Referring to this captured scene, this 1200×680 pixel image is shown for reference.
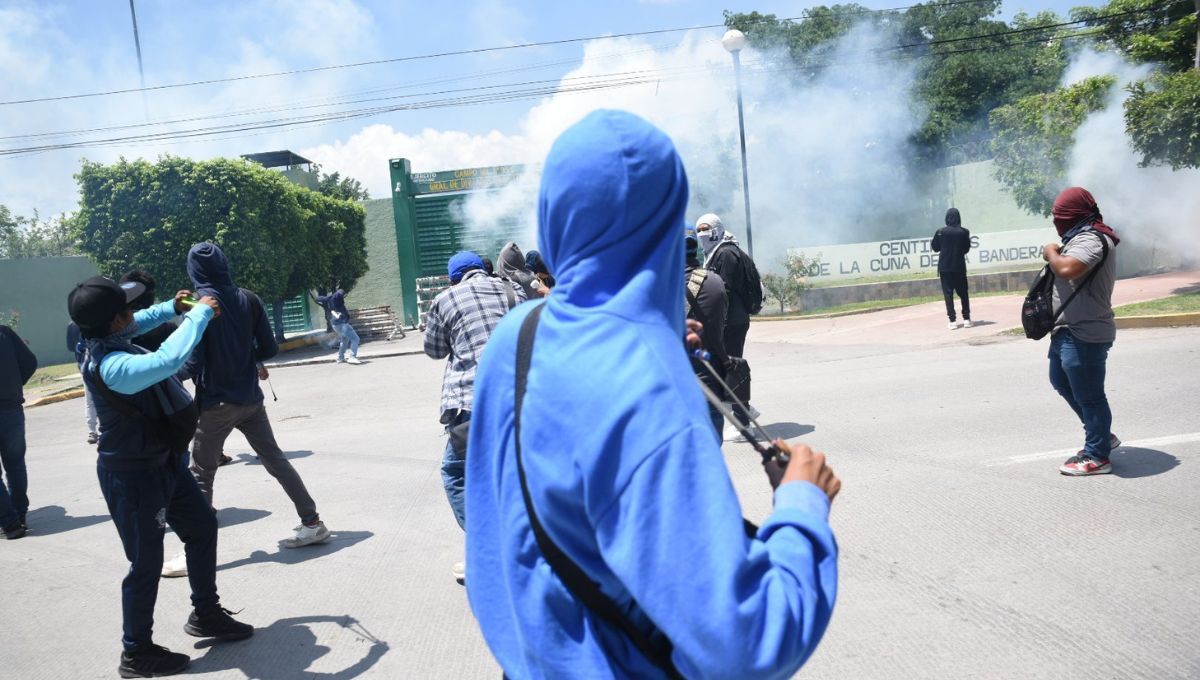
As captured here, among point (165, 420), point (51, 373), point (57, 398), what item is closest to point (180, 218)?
point (57, 398)

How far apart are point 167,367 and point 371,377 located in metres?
11.3

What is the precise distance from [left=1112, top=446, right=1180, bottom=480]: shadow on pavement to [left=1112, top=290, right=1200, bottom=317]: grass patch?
598 centimetres

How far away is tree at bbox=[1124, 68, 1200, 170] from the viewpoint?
1235cm

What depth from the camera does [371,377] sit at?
583 inches

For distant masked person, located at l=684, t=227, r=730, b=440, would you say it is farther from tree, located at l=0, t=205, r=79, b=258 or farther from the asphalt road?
tree, located at l=0, t=205, r=79, b=258

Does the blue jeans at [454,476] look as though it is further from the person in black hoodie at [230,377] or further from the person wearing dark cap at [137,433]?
the person in black hoodie at [230,377]

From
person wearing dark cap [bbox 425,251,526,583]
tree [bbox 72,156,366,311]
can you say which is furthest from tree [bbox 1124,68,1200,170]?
tree [bbox 72,156,366,311]

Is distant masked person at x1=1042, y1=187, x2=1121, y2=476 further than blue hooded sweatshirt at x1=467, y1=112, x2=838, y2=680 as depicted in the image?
Yes

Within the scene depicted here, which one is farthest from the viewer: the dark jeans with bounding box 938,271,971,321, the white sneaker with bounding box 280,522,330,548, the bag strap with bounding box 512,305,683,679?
the dark jeans with bounding box 938,271,971,321

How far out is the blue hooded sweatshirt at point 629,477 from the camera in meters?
1.11

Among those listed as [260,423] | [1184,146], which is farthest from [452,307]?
[1184,146]

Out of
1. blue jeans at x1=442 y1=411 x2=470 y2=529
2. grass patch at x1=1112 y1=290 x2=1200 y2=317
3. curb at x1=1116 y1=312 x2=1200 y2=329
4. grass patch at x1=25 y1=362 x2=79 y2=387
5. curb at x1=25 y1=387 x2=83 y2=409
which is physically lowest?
grass patch at x1=25 y1=362 x2=79 y2=387

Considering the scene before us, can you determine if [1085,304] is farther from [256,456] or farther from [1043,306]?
Result: [256,456]

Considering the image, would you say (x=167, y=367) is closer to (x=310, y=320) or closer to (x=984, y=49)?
(x=310, y=320)
